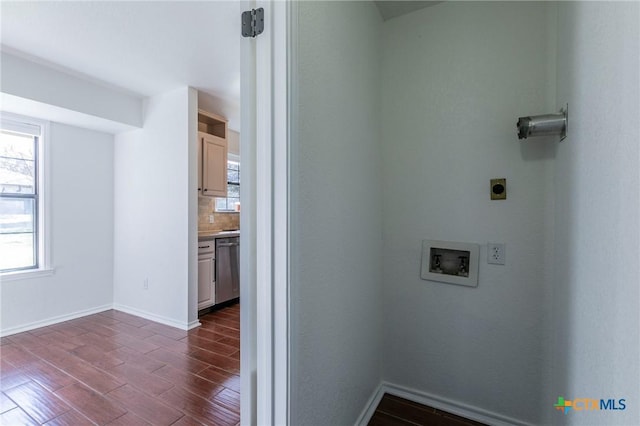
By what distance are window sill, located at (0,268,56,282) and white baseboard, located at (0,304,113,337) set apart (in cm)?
49

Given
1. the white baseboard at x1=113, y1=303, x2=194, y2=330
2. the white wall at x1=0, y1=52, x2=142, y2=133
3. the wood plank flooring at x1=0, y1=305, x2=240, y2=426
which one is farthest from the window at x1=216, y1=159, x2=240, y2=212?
the wood plank flooring at x1=0, y1=305, x2=240, y2=426

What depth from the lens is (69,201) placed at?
3.21 metres

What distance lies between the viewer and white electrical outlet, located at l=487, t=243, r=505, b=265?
1545 millimetres

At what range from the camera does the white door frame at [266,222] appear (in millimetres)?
929

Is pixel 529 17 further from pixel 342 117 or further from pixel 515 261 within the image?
pixel 515 261

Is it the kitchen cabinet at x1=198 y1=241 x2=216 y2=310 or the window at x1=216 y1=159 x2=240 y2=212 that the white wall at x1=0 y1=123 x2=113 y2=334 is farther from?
the window at x1=216 y1=159 x2=240 y2=212

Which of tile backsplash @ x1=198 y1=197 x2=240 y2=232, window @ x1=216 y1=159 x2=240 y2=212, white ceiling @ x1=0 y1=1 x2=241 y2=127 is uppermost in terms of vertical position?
white ceiling @ x1=0 y1=1 x2=241 y2=127

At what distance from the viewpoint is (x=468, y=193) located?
1.62 metres

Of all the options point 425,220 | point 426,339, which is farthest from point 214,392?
point 425,220

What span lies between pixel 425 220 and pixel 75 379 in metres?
2.73

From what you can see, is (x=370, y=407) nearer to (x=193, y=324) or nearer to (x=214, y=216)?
(x=193, y=324)

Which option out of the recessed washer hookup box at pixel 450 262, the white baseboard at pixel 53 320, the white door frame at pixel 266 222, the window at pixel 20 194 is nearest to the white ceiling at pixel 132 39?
the window at pixel 20 194

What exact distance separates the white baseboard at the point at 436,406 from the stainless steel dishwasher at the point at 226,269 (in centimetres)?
236

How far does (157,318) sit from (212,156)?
1995 millimetres
